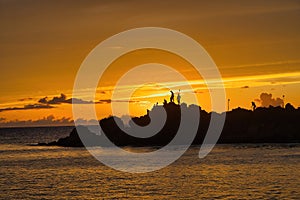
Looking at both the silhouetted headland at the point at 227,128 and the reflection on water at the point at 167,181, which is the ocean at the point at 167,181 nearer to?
the reflection on water at the point at 167,181

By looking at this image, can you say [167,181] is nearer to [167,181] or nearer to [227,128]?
[167,181]

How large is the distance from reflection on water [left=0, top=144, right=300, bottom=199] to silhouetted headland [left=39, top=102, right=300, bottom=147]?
7502 centimetres

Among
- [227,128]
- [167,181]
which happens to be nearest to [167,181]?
[167,181]

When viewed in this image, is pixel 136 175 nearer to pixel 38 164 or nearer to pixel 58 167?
pixel 58 167

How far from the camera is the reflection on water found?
56.5 m

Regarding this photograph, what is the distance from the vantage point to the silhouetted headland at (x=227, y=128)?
17112 centimetres

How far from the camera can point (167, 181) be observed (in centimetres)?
6769

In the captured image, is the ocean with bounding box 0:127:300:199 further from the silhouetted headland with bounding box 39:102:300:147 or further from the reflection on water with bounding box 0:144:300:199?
the silhouetted headland with bounding box 39:102:300:147

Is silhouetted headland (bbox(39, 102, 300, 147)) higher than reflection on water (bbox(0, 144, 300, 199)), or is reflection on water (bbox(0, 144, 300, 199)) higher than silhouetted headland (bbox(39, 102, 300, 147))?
silhouetted headland (bbox(39, 102, 300, 147))

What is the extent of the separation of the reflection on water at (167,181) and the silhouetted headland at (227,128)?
246 feet

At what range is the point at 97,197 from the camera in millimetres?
55531

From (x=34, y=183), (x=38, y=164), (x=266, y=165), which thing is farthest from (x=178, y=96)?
(x=34, y=183)

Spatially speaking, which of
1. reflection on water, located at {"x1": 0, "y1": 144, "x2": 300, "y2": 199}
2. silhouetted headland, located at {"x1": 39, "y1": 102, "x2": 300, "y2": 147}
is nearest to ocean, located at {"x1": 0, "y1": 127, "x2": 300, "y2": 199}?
reflection on water, located at {"x1": 0, "y1": 144, "x2": 300, "y2": 199}

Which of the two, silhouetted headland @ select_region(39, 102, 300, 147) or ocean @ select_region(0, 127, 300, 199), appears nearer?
ocean @ select_region(0, 127, 300, 199)
